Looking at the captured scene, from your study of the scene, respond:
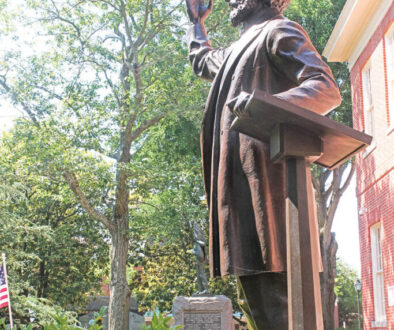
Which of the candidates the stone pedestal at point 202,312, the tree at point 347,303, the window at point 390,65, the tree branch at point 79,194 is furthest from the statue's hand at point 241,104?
the tree at point 347,303

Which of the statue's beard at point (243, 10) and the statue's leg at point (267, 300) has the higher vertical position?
the statue's beard at point (243, 10)

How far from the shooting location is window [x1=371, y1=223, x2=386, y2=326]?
14.9 metres

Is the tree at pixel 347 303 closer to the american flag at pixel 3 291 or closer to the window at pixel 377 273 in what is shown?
the window at pixel 377 273

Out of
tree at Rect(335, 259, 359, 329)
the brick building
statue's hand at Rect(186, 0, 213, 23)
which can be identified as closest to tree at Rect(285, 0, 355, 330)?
the brick building

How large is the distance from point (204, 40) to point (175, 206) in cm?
1694

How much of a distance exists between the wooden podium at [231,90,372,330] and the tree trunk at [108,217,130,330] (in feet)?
57.8

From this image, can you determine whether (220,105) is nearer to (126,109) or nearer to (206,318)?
(206,318)

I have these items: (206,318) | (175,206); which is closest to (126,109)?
(175,206)

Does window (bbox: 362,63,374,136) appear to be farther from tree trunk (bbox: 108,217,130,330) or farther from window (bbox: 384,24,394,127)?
tree trunk (bbox: 108,217,130,330)

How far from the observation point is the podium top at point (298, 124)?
203 centimetres

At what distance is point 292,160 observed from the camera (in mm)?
2174

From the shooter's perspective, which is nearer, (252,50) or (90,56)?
(252,50)

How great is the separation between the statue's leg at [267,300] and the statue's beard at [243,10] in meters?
1.22

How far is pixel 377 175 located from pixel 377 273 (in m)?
2.53
